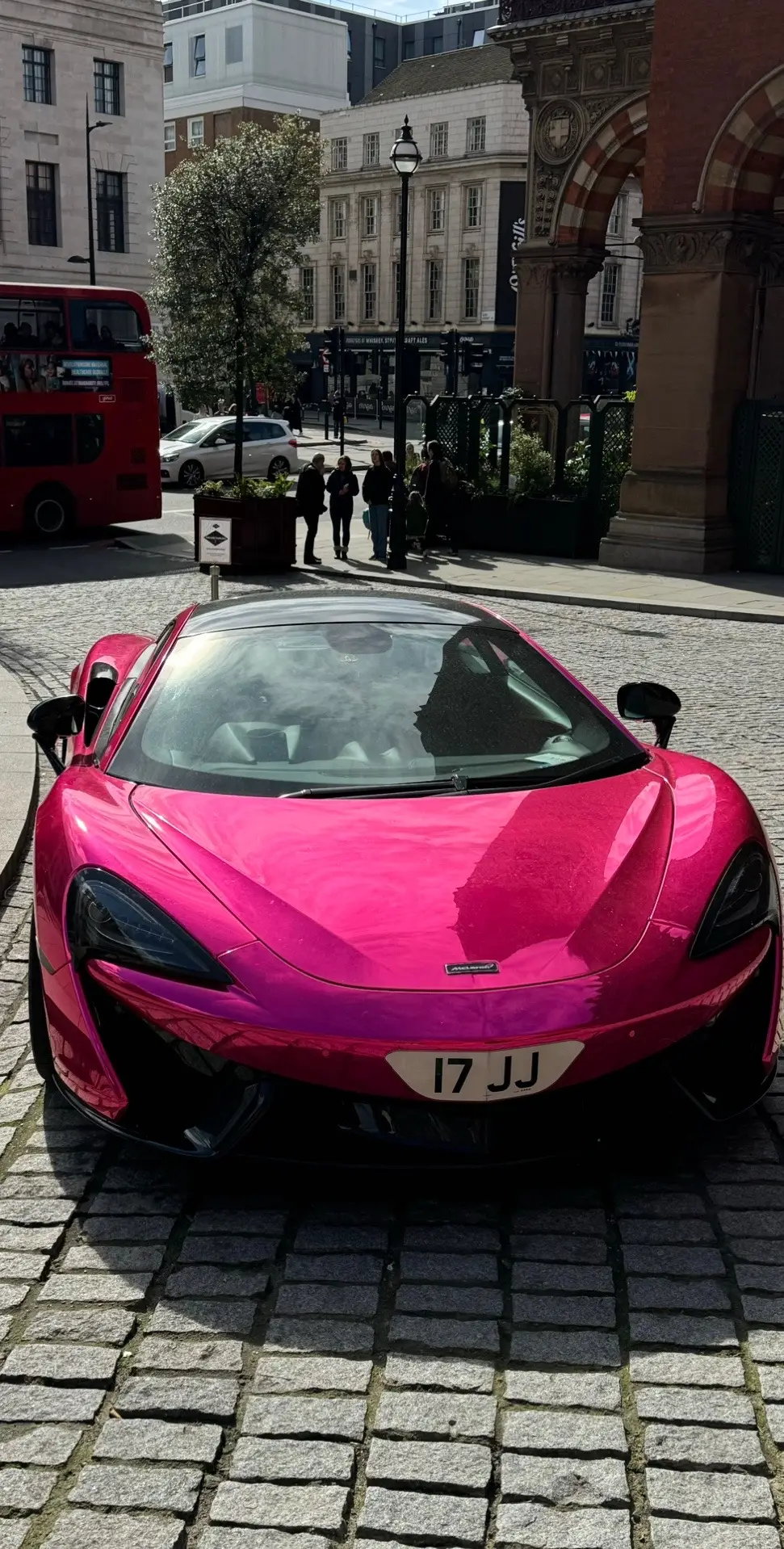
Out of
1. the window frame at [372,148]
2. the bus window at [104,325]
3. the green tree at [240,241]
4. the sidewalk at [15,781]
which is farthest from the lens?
the window frame at [372,148]

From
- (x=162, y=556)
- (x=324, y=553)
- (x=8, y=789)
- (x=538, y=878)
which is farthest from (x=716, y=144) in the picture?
(x=538, y=878)

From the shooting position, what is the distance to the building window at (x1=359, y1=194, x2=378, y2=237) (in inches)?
3292

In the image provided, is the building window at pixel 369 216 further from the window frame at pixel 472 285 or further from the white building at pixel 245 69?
the white building at pixel 245 69

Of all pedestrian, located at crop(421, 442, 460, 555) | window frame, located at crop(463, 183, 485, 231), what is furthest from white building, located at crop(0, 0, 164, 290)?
pedestrian, located at crop(421, 442, 460, 555)

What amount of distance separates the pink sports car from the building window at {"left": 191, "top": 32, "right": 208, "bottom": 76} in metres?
102

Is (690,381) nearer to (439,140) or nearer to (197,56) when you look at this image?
(439,140)

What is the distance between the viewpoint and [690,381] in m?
21.4

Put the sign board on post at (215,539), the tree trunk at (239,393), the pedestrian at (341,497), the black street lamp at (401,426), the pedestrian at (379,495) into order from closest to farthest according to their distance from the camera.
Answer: the sign board on post at (215,539) → the black street lamp at (401,426) → the pedestrian at (379,495) → the pedestrian at (341,497) → the tree trunk at (239,393)

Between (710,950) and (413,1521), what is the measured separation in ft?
5.65

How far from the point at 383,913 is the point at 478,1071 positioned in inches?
20.7

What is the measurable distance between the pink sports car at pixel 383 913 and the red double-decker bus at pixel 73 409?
19.9 meters

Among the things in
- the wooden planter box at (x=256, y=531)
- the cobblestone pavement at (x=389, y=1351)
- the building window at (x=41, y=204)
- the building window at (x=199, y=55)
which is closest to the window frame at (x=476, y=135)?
the building window at (x=41, y=204)

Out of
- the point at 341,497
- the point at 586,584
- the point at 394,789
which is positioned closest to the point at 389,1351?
the point at 394,789

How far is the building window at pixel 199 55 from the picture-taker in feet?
319
